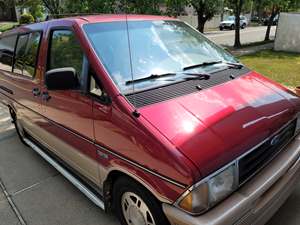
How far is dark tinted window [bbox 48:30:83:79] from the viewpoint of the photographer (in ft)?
9.11

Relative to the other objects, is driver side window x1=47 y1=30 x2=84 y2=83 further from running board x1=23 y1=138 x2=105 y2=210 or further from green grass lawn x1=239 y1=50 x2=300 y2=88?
green grass lawn x1=239 y1=50 x2=300 y2=88

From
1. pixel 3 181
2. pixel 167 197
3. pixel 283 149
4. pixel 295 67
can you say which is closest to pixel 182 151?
pixel 167 197

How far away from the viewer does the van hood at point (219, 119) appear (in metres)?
1.96

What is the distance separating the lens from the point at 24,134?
15.4 feet

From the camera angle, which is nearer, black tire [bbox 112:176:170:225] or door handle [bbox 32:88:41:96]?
black tire [bbox 112:176:170:225]

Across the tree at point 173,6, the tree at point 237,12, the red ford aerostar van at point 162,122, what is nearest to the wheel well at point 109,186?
the red ford aerostar van at point 162,122

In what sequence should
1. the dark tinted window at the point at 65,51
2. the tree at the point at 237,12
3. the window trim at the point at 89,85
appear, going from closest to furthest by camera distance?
Answer: the window trim at the point at 89,85, the dark tinted window at the point at 65,51, the tree at the point at 237,12

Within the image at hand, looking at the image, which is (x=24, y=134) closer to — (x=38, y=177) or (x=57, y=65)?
(x=38, y=177)

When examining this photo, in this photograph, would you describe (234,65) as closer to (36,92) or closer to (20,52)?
(36,92)

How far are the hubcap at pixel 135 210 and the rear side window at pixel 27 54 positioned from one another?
1.99 metres

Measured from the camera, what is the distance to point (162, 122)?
2.09m

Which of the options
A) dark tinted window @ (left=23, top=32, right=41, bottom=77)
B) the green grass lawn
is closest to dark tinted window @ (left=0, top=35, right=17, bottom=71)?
dark tinted window @ (left=23, top=32, right=41, bottom=77)

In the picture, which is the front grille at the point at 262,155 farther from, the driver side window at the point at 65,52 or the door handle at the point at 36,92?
the door handle at the point at 36,92

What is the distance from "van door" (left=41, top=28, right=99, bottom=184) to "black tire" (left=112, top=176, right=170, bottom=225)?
30 cm
